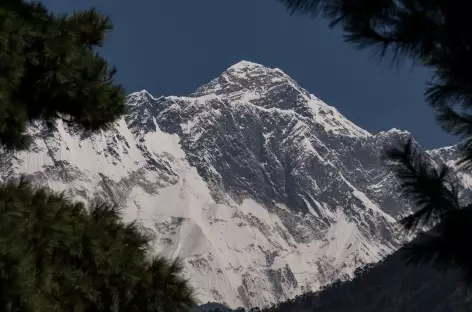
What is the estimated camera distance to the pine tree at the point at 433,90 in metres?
6.73

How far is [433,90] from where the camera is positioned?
7.48 meters

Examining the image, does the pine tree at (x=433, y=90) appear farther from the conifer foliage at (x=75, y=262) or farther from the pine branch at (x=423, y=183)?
the conifer foliage at (x=75, y=262)

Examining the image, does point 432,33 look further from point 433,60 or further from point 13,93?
→ point 13,93

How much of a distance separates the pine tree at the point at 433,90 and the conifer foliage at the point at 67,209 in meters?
2.39

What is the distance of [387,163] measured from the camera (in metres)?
6.85

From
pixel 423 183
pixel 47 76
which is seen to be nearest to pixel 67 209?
pixel 47 76

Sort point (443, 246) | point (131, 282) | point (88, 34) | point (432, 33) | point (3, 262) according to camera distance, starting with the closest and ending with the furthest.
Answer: point (3, 262), point (443, 246), point (432, 33), point (131, 282), point (88, 34)

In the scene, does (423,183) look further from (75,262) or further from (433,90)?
(75,262)

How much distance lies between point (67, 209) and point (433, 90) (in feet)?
13.0

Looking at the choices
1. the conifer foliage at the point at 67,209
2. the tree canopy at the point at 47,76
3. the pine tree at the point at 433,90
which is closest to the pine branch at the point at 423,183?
the pine tree at the point at 433,90

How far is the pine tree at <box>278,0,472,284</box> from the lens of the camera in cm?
673

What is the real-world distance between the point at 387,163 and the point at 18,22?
388cm

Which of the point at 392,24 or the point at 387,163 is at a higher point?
the point at 392,24

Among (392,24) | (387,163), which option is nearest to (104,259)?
(387,163)
